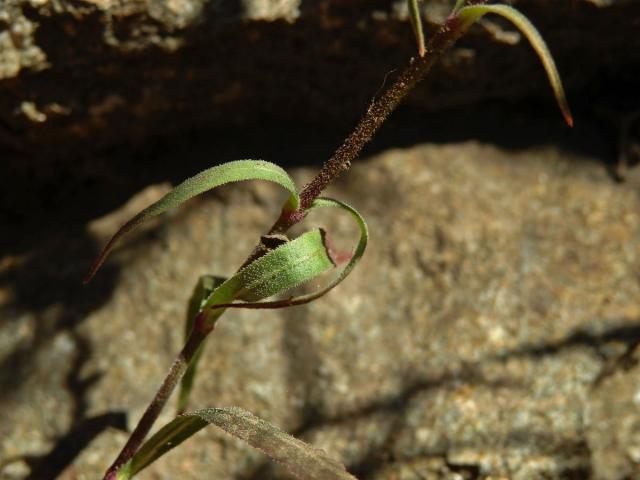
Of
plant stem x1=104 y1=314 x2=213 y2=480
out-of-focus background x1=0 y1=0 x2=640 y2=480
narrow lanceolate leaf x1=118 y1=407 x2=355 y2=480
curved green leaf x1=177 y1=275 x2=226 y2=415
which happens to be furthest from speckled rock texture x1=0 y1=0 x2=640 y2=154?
narrow lanceolate leaf x1=118 y1=407 x2=355 y2=480

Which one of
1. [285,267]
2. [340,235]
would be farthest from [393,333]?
[285,267]

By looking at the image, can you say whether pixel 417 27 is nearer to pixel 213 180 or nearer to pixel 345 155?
pixel 345 155

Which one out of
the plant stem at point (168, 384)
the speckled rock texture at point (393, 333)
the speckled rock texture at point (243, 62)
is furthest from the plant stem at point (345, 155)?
the speckled rock texture at point (243, 62)

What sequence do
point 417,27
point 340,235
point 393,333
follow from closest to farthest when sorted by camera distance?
1. point 417,27
2. point 393,333
3. point 340,235

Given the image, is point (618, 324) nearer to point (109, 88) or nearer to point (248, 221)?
point (248, 221)

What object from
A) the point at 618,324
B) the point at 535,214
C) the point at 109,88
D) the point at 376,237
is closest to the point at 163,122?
the point at 109,88

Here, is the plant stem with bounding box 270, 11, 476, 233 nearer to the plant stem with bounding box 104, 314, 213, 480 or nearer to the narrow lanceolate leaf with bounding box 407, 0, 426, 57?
the narrow lanceolate leaf with bounding box 407, 0, 426, 57
